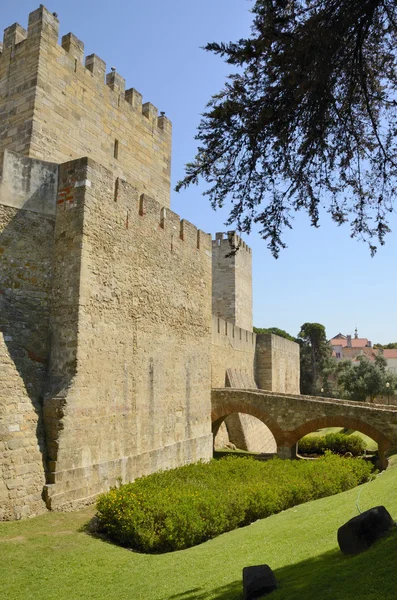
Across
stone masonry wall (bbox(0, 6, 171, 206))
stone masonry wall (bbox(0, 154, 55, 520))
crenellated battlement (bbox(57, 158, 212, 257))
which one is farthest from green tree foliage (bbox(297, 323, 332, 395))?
stone masonry wall (bbox(0, 154, 55, 520))

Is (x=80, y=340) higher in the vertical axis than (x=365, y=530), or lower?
higher

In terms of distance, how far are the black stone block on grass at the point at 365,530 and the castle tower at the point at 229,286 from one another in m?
23.8

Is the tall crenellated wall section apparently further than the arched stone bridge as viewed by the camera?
No

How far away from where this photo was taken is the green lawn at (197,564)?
4.32 meters

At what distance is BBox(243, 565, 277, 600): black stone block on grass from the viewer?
440 centimetres

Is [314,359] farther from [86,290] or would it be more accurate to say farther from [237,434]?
[86,290]

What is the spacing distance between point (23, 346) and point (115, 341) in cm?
202

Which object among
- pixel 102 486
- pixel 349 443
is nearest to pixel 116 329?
pixel 102 486

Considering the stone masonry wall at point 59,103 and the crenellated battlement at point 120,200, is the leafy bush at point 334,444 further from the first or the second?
the stone masonry wall at point 59,103

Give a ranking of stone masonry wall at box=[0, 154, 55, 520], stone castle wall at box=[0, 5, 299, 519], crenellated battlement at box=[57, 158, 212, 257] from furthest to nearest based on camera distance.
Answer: crenellated battlement at box=[57, 158, 212, 257], stone castle wall at box=[0, 5, 299, 519], stone masonry wall at box=[0, 154, 55, 520]

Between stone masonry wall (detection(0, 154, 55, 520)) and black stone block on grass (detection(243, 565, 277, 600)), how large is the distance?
4.47 m

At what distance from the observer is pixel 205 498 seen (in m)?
8.63

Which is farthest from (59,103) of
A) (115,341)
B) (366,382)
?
(366,382)

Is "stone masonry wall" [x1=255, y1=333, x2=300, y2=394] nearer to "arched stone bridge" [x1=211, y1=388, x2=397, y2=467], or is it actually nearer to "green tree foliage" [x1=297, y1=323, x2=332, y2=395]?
"arched stone bridge" [x1=211, y1=388, x2=397, y2=467]
